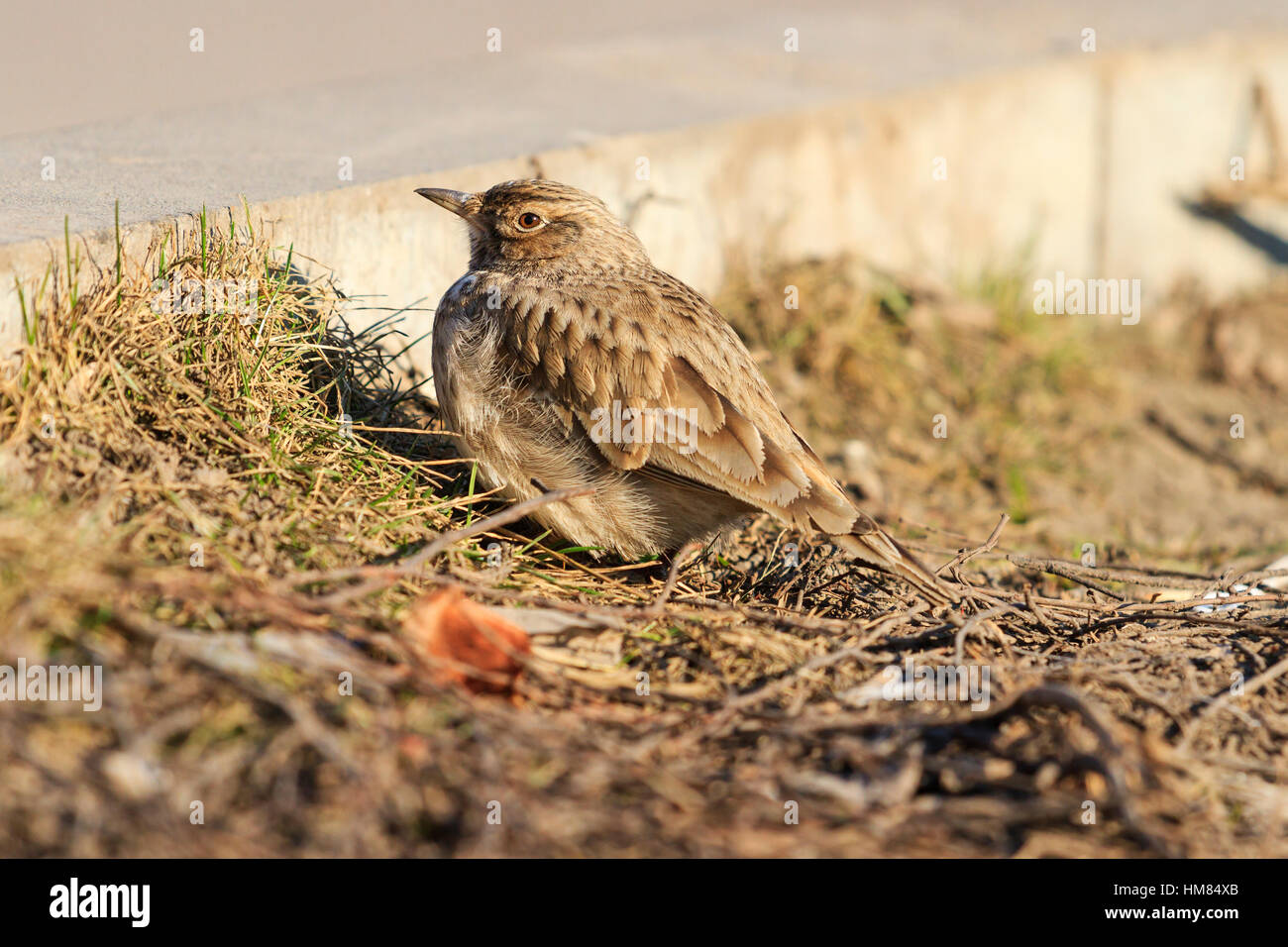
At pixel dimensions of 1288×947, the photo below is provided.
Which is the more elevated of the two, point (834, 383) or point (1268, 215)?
point (1268, 215)

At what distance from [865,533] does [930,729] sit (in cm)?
92

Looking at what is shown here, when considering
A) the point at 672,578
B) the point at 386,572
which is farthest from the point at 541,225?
the point at 386,572

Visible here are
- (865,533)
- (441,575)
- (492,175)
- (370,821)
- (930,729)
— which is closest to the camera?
(370,821)

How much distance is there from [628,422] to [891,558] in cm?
89

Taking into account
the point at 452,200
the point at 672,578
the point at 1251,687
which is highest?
the point at 452,200

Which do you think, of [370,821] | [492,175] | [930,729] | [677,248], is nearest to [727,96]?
[677,248]

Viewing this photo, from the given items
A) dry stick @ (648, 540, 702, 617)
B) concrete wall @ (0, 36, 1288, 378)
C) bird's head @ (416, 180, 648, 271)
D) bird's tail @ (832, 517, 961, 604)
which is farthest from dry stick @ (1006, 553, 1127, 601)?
concrete wall @ (0, 36, 1288, 378)

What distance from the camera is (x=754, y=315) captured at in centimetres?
727

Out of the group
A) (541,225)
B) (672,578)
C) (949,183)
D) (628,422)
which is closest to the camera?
(672,578)

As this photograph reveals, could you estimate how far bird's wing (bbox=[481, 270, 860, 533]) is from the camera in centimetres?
407

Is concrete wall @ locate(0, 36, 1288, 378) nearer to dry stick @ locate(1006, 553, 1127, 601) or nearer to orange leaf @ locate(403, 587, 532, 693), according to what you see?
orange leaf @ locate(403, 587, 532, 693)

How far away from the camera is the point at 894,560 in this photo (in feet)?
13.2

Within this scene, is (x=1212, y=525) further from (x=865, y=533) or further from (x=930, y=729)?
(x=930, y=729)

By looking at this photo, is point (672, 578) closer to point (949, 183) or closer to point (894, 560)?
point (894, 560)
